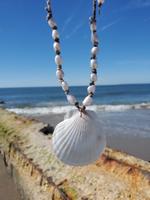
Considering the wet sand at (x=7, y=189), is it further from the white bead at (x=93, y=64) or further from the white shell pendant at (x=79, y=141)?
the white bead at (x=93, y=64)

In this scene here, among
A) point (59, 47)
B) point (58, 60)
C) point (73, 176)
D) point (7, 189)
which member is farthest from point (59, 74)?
point (7, 189)

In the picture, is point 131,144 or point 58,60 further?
point 131,144

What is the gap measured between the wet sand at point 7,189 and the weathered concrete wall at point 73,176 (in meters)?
0.16

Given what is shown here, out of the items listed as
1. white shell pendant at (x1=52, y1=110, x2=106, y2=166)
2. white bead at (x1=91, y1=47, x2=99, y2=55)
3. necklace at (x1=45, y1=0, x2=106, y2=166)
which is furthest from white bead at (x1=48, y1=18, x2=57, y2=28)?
white shell pendant at (x1=52, y1=110, x2=106, y2=166)

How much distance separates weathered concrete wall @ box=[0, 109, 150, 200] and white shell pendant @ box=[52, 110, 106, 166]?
0.30 metres

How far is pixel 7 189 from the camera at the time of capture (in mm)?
2207

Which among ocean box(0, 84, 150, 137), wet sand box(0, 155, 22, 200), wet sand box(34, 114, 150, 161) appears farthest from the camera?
ocean box(0, 84, 150, 137)

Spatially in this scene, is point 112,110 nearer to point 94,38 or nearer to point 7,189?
point 7,189

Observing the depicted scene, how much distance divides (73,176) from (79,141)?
0.55 meters

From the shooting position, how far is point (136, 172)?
1441 millimetres

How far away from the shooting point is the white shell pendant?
1.33 meters

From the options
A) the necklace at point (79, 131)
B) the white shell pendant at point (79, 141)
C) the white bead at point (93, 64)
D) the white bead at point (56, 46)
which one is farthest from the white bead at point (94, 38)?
the white shell pendant at point (79, 141)

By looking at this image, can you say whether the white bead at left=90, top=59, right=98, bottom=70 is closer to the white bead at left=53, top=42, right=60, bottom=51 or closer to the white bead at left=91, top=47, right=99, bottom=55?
the white bead at left=91, top=47, right=99, bottom=55

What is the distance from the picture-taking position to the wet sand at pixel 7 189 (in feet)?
6.76
